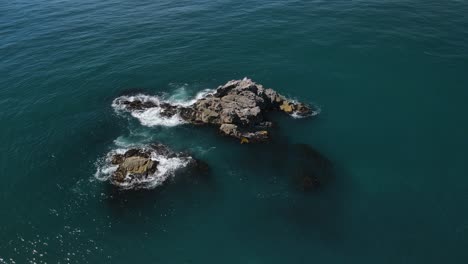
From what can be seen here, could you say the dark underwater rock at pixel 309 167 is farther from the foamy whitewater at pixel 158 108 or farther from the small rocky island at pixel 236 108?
the foamy whitewater at pixel 158 108

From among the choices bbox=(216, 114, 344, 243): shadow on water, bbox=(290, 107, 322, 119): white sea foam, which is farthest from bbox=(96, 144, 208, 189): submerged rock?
bbox=(290, 107, 322, 119): white sea foam

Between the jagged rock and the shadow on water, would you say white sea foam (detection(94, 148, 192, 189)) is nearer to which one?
the jagged rock

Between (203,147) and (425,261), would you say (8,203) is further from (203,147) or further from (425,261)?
(425,261)

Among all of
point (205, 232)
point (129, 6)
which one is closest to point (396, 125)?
point (205, 232)

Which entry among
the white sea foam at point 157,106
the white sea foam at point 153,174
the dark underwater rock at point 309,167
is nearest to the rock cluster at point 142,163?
the white sea foam at point 153,174

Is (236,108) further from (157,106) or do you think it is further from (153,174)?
(153,174)
